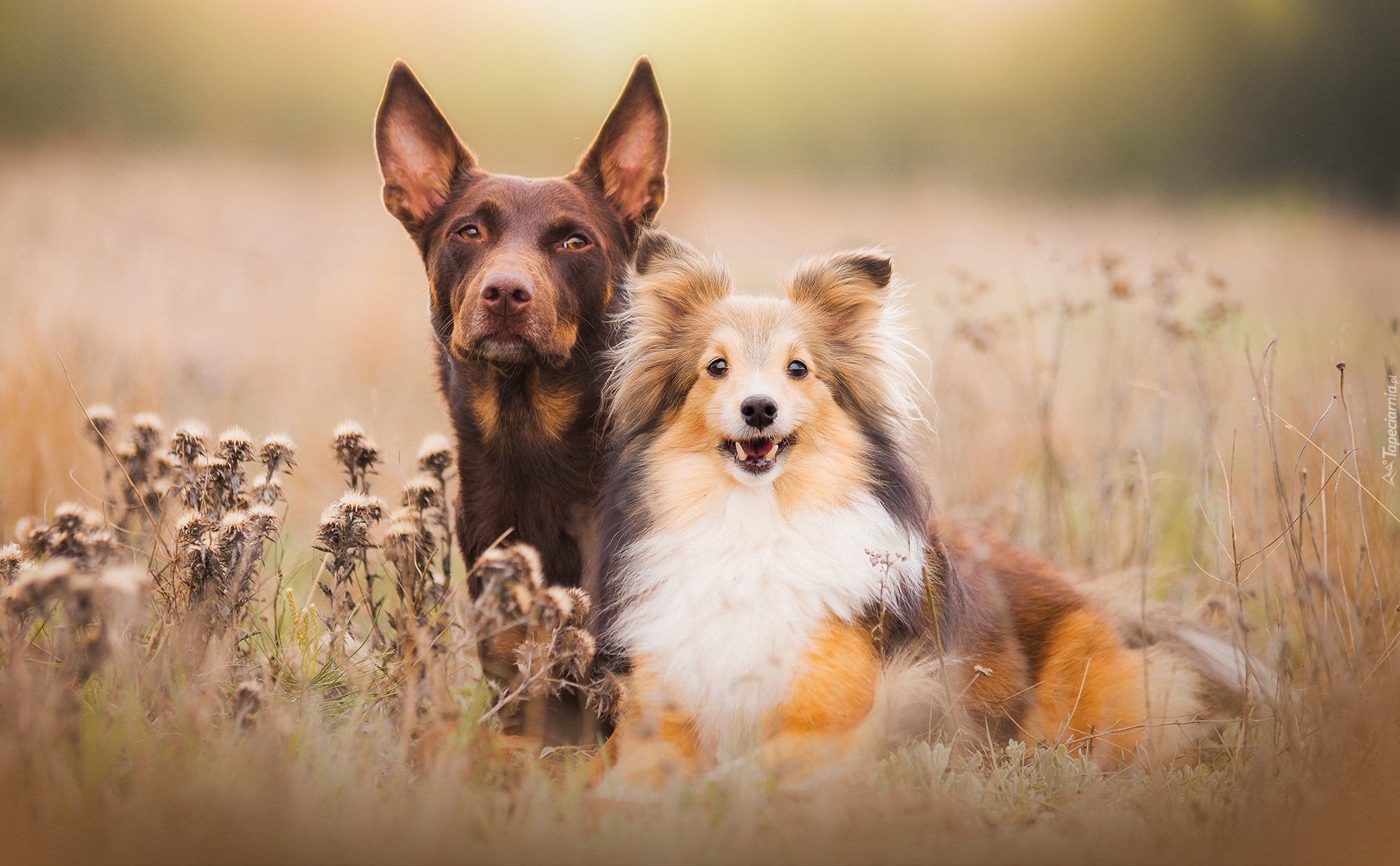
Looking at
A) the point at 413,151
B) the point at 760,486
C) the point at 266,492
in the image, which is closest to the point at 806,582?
the point at 760,486

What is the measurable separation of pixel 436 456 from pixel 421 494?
18 centimetres

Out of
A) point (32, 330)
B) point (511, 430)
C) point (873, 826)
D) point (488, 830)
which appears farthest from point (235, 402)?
point (873, 826)

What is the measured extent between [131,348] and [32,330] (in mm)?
671

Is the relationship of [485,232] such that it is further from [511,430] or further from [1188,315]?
[1188,315]

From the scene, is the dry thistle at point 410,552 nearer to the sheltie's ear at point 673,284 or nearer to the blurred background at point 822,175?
the sheltie's ear at point 673,284

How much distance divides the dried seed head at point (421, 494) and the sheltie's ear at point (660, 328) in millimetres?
634

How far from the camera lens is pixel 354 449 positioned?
11.3 ft

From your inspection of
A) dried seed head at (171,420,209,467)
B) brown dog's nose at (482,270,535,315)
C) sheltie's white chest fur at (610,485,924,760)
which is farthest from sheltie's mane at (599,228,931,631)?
dried seed head at (171,420,209,467)

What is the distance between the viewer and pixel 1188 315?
606cm

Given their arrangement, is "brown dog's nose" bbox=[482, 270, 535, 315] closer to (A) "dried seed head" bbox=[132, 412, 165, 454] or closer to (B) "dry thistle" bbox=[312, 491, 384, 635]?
(B) "dry thistle" bbox=[312, 491, 384, 635]

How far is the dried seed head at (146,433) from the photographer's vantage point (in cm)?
367

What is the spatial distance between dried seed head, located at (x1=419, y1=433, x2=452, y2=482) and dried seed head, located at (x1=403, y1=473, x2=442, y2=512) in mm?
67

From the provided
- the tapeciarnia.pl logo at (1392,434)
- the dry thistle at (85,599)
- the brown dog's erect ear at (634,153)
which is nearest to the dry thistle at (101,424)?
the dry thistle at (85,599)

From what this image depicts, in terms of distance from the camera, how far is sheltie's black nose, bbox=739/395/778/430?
304 centimetres
